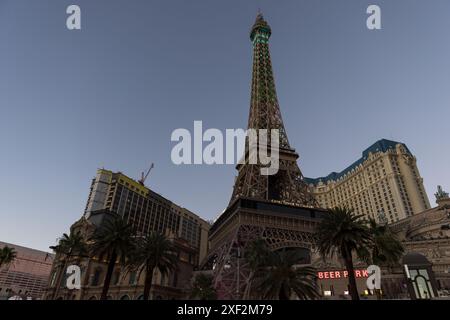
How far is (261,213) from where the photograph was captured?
6303 centimetres

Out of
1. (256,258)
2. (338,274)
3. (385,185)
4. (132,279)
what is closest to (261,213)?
(338,274)

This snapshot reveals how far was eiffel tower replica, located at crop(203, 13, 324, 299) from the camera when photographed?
51578mm

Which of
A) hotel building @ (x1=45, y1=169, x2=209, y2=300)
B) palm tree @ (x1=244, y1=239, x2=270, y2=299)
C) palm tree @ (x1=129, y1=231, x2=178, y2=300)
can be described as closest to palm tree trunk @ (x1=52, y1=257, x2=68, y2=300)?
hotel building @ (x1=45, y1=169, x2=209, y2=300)

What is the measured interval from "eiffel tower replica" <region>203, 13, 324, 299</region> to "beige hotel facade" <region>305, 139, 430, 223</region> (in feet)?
194

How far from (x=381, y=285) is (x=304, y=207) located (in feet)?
79.2

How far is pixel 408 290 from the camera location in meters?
42.4

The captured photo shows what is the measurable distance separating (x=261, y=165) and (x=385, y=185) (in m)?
90.3

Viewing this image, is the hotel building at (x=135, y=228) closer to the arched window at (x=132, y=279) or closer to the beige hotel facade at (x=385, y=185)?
the arched window at (x=132, y=279)

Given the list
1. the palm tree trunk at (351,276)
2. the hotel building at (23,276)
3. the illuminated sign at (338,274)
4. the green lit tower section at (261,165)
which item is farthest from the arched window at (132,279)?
the hotel building at (23,276)

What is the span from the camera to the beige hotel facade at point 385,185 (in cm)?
12825

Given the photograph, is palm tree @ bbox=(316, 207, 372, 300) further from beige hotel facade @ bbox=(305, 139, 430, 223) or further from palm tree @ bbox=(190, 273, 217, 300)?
beige hotel facade @ bbox=(305, 139, 430, 223)

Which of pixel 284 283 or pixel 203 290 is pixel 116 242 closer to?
pixel 203 290
